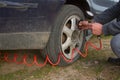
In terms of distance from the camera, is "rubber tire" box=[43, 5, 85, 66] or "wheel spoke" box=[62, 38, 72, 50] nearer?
"rubber tire" box=[43, 5, 85, 66]

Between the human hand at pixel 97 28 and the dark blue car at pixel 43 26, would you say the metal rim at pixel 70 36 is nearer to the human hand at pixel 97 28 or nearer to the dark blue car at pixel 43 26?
the dark blue car at pixel 43 26

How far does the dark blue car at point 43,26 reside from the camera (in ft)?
9.42

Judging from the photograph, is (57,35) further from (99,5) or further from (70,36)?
(99,5)

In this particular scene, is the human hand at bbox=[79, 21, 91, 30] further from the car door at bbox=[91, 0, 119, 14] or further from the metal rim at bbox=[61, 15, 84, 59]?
the car door at bbox=[91, 0, 119, 14]

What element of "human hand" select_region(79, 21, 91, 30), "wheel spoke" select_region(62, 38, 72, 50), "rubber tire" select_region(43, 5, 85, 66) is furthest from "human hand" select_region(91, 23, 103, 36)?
"wheel spoke" select_region(62, 38, 72, 50)

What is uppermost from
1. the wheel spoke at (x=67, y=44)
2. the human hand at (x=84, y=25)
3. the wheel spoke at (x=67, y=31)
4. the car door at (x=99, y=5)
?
the car door at (x=99, y=5)

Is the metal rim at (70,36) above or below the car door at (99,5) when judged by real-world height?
below

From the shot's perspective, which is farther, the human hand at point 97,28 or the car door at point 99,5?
the car door at point 99,5

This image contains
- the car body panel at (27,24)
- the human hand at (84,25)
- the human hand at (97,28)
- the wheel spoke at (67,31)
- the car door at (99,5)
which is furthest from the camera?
the car door at (99,5)

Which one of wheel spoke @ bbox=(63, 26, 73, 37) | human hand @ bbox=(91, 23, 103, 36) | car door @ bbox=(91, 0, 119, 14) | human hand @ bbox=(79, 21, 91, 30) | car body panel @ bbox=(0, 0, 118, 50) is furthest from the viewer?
car door @ bbox=(91, 0, 119, 14)

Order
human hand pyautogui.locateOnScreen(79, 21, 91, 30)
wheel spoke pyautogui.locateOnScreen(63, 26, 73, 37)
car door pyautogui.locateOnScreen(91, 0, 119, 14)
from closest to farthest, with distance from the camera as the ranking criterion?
human hand pyautogui.locateOnScreen(79, 21, 91, 30) → wheel spoke pyautogui.locateOnScreen(63, 26, 73, 37) → car door pyautogui.locateOnScreen(91, 0, 119, 14)

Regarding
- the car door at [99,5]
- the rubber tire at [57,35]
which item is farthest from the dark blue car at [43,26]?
the car door at [99,5]

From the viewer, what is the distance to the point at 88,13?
4043 mm

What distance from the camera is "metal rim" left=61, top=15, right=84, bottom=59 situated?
3.57 meters
